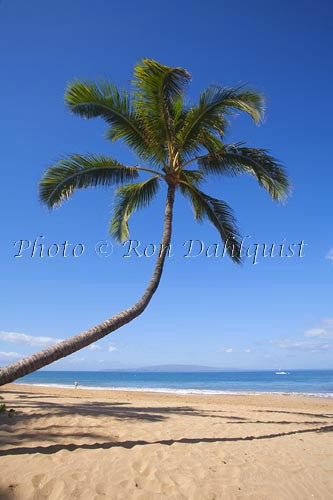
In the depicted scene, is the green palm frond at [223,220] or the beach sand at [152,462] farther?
the green palm frond at [223,220]

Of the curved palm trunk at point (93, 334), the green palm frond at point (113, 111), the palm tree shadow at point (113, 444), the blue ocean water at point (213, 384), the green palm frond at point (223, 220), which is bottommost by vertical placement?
the blue ocean water at point (213, 384)

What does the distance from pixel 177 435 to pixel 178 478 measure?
2.81 metres

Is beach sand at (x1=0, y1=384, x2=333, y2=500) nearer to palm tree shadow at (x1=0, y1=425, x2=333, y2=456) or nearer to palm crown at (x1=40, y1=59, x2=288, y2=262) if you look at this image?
palm tree shadow at (x1=0, y1=425, x2=333, y2=456)

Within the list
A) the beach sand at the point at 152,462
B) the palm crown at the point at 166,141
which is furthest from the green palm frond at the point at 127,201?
the beach sand at the point at 152,462

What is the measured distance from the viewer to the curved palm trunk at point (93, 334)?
4.70 meters

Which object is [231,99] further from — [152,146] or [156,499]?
[156,499]

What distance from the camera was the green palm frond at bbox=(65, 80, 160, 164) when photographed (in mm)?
8125

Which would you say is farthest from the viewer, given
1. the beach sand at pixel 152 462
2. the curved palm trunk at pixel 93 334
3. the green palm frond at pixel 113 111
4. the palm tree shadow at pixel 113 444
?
the green palm frond at pixel 113 111

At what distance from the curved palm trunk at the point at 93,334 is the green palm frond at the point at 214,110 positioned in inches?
65.6

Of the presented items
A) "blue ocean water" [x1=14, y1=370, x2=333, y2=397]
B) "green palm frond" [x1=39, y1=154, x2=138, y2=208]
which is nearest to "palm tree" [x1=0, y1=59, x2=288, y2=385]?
"green palm frond" [x1=39, y1=154, x2=138, y2=208]

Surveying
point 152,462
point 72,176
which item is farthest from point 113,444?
point 72,176

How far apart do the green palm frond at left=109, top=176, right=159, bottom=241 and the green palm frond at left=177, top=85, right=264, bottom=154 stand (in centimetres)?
142

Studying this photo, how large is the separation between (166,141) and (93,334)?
5391 millimetres

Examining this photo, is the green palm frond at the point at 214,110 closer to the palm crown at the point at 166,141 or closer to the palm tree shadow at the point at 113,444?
the palm crown at the point at 166,141
